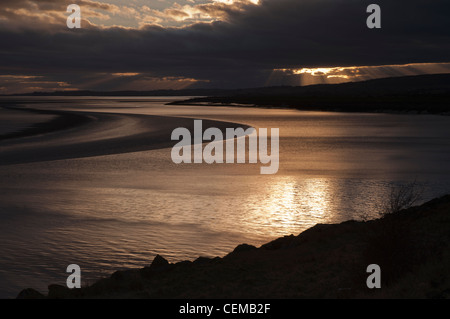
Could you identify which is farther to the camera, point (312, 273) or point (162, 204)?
point (162, 204)

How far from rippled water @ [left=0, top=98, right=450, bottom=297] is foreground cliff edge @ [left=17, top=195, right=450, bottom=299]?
4.44 feet

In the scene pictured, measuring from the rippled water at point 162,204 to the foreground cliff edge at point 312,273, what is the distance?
4.44 feet

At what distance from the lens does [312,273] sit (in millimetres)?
8445

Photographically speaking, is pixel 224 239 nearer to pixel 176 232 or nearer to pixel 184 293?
pixel 176 232

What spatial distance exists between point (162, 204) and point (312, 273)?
710cm

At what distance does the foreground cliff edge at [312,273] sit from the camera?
25.2 ft

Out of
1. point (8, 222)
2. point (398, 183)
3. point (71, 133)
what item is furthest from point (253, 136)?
point (8, 222)

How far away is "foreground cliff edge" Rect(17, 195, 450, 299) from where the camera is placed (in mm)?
7676

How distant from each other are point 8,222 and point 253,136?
2628 centimetres

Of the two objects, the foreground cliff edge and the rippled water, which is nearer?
the foreground cliff edge

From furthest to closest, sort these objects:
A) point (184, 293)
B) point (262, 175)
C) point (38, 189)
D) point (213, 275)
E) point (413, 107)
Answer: point (413, 107)
point (262, 175)
point (38, 189)
point (213, 275)
point (184, 293)

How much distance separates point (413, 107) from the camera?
3145 inches

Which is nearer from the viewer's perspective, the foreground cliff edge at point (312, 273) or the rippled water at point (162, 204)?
the foreground cliff edge at point (312, 273)

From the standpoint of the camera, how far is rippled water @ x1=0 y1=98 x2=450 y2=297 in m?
10.7
